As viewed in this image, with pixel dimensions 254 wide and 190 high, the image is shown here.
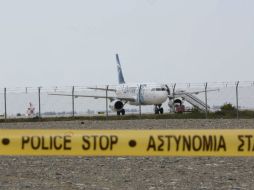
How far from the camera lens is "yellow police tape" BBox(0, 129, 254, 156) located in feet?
20.0

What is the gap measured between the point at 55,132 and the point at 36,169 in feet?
13.8

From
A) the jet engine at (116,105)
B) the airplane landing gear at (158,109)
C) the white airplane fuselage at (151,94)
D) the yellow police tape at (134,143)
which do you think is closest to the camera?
the yellow police tape at (134,143)

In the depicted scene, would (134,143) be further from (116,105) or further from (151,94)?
(116,105)

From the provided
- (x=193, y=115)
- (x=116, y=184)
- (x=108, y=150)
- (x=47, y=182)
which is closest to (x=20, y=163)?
(x=47, y=182)

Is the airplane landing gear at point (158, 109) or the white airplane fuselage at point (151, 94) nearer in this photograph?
the white airplane fuselage at point (151, 94)

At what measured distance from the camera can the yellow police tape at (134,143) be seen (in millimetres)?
6098

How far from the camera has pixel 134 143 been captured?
620 centimetres

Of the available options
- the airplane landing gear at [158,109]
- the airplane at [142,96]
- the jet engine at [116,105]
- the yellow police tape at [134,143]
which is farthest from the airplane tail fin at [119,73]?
the yellow police tape at [134,143]

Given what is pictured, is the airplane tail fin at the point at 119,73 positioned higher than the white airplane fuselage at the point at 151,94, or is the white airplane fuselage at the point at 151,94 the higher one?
the airplane tail fin at the point at 119,73

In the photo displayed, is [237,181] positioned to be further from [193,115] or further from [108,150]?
[193,115]

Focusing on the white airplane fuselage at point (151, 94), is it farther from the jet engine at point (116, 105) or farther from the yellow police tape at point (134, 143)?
the yellow police tape at point (134, 143)

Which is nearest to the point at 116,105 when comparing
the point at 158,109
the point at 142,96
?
the point at 142,96

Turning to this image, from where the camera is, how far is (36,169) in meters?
10.4

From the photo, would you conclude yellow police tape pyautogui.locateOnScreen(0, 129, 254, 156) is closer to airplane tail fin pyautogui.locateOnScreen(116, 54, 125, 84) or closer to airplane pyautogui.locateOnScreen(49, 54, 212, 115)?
airplane pyautogui.locateOnScreen(49, 54, 212, 115)
